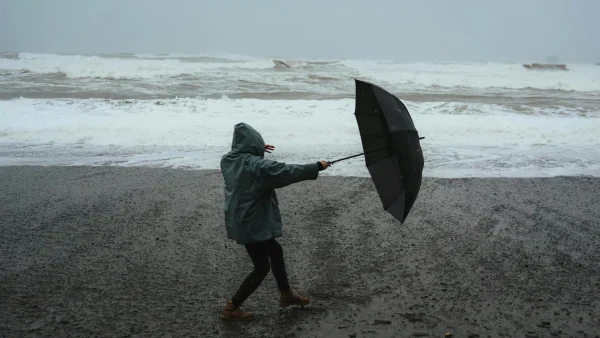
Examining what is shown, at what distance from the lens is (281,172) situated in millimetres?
3168

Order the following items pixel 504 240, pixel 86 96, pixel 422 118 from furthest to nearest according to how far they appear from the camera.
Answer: pixel 86 96, pixel 422 118, pixel 504 240

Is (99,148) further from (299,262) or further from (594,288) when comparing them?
(594,288)

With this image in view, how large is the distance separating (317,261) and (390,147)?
1545mm

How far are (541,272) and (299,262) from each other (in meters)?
2.06

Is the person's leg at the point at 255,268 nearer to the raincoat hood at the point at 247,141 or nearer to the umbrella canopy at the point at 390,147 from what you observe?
the raincoat hood at the point at 247,141

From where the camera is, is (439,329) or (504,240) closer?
(439,329)

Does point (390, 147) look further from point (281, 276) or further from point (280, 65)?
point (280, 65)

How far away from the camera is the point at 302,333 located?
11.3 feet

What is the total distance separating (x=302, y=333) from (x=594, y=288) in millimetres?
2433

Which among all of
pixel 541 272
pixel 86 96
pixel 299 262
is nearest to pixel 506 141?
pixel 541 272

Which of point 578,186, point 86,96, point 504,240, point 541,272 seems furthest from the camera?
point 86,96

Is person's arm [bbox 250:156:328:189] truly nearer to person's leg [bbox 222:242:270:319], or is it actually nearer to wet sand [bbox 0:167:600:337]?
person's leg [bbox 222:242:270:319]

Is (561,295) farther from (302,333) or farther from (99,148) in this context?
(99,148)

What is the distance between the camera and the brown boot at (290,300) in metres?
3.69
